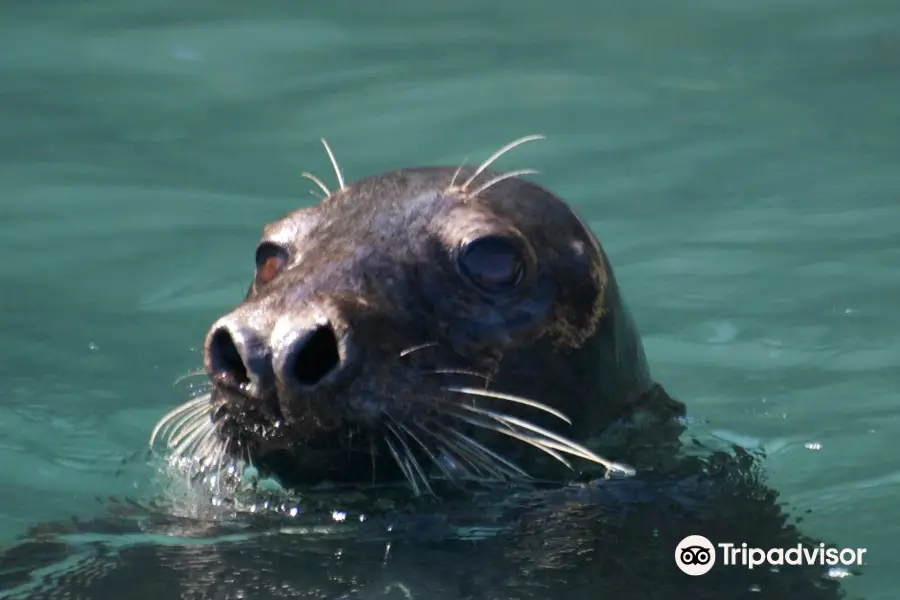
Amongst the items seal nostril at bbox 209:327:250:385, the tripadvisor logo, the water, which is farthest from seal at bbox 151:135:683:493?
the water

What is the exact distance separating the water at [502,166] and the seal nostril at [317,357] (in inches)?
80.5

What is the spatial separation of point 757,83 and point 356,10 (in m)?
2.91

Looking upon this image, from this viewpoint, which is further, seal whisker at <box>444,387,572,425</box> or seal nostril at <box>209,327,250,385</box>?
seal whisker at <box>444,387,572,425</box>

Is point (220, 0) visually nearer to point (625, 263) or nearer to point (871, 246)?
point (625, 263)

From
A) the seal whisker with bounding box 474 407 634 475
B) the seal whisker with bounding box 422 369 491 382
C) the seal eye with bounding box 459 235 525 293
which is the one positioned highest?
the seal eye with bounding box 459 235 525 293

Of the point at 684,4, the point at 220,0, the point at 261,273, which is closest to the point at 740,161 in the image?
the point at 684,4

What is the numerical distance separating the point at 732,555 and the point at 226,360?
1.59 metres

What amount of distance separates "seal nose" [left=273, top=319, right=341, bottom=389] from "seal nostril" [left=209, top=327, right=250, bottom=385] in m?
0.19

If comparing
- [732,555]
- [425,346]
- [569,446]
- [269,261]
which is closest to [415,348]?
[425,346]

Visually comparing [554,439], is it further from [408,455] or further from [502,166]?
[502,166]

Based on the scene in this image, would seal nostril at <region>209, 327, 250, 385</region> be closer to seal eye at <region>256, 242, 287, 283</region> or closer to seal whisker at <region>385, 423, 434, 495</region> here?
seal whisker at <region>385, 423, 434, 495</region>

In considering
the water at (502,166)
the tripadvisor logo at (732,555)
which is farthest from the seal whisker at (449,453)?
the water at (502,166)

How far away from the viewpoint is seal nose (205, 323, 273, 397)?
177 inches

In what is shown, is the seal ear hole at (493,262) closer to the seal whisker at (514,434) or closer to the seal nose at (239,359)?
the seal whisker at (514,434)
